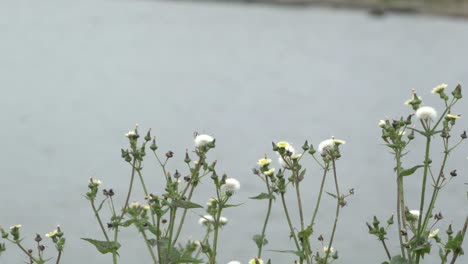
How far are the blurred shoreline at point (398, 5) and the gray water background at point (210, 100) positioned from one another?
973mm

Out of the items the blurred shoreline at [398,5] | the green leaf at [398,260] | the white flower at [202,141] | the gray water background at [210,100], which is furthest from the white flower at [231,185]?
the blurred shoreline at [398,5]

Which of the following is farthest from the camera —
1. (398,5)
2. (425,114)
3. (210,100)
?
(398,5)

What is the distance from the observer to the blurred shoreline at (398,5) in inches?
488

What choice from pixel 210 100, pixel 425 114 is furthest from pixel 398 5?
pixel 425 114

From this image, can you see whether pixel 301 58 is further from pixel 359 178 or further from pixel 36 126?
pixel 359 178

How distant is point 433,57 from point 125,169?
4.63 meters

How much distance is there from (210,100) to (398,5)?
313 inches

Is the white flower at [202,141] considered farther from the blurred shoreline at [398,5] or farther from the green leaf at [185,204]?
the blurred shoreline at [398,5]

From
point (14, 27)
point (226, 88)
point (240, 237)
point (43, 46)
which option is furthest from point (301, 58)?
point (240, 237)

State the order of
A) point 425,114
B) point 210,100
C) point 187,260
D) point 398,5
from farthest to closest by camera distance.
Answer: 1. point 398,5
2. point 210,100
3. point 425,114
4. point 187,260

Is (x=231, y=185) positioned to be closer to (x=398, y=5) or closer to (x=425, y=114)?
(x=425, y=114)

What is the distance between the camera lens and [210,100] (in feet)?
18.5

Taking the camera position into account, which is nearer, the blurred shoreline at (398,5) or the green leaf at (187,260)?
the green leaf at (187,260)

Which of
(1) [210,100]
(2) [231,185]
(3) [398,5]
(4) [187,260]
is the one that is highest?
(3) [398,5]
